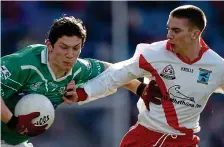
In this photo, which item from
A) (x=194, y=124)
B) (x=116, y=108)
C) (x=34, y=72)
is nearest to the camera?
(x=34, y=72)

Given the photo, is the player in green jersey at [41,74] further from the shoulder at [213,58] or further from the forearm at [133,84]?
the shoulder at [213,58]

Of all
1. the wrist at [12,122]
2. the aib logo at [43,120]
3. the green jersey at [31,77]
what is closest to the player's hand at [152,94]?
the green jersey at [31,77]

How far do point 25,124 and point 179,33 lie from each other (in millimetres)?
1309

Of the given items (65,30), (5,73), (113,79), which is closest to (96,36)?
A: (113,79)

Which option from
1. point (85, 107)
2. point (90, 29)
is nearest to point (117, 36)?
point (90, 29)

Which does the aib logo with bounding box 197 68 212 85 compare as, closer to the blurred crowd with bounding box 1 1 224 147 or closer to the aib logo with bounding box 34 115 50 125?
the aib logo with bounding box 34 115 50 125

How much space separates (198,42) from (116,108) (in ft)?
10.1

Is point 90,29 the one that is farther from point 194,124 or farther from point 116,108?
point 194,124

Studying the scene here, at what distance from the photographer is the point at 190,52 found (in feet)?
18.9

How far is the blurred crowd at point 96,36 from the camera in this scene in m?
8.82

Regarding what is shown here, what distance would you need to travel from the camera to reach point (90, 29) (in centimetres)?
908

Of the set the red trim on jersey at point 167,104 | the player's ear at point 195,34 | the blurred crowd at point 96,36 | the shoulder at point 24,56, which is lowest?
the blurred crowd at point 96,36

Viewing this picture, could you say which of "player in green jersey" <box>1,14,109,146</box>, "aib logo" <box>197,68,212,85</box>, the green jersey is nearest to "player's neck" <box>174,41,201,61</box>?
"aib logo" <box>197,68,212,85</box>

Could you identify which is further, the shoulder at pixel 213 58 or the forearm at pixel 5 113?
the shoulder at pixel 213 58
